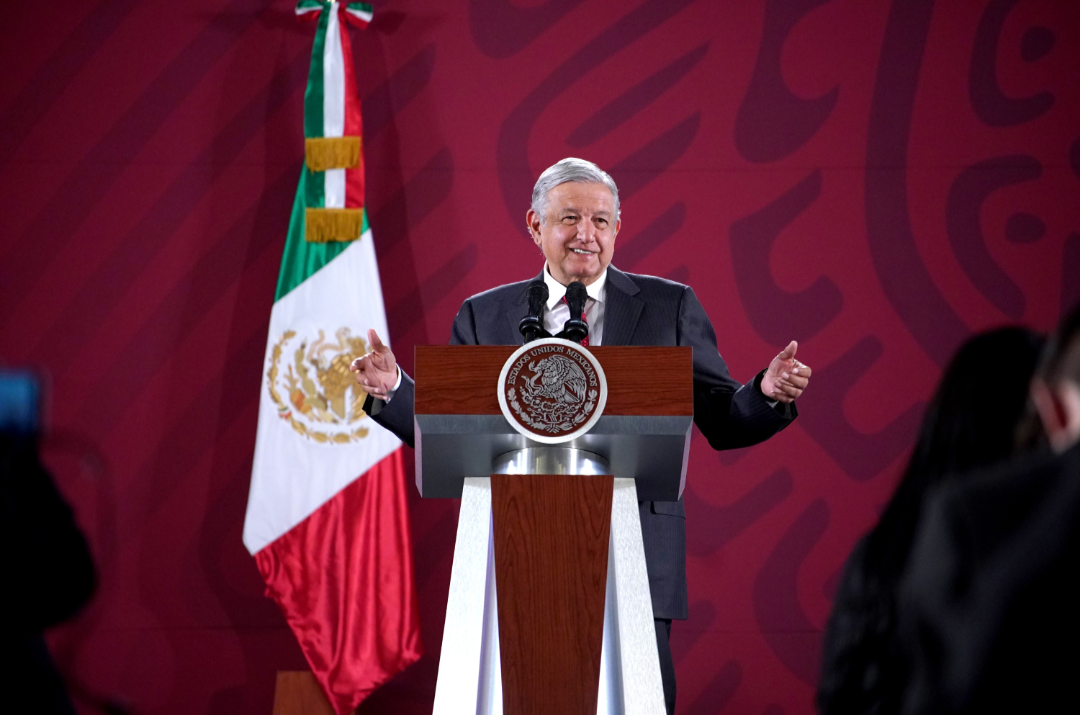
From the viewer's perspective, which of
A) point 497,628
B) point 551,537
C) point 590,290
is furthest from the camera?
point 590,290

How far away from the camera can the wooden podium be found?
1.69 m

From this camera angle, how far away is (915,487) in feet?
3.84

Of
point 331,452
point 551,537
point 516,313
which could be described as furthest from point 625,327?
point 331,452

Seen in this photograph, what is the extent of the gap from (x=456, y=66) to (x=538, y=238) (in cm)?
150

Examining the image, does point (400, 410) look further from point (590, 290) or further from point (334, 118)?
point (334, 118)

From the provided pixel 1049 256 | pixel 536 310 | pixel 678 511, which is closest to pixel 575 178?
pixel 536 310

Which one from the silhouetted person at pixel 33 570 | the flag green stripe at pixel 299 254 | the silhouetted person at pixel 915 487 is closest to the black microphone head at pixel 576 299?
the silhouetted person at pixel 915 487

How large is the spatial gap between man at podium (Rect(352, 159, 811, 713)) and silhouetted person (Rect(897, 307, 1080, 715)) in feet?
4.33

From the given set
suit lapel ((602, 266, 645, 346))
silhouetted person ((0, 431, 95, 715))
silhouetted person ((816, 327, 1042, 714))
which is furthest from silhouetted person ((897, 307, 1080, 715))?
suit lapel ((602, 266, 645, 346))

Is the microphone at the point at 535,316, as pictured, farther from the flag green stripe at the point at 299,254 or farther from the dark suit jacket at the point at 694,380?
the flag green stripe at the point at 299,254

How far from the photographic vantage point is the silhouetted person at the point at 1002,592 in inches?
29.7

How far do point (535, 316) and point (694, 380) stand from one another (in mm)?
618

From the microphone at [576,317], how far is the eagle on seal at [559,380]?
15cm

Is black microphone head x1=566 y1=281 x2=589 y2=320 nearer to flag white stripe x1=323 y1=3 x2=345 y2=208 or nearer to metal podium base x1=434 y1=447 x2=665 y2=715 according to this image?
metal podium base x1=434 y1=447 x2=665 y2=715
